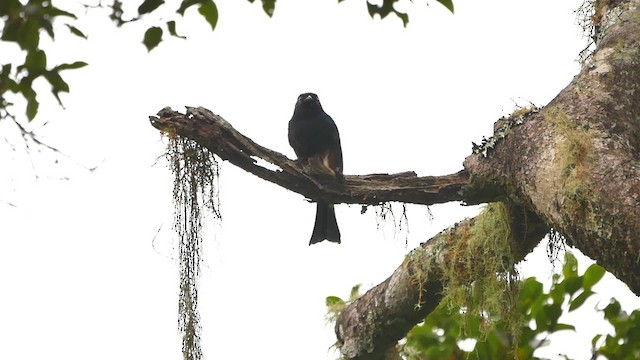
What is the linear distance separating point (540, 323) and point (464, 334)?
0.28 m

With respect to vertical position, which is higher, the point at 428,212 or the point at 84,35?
the point at 428,212

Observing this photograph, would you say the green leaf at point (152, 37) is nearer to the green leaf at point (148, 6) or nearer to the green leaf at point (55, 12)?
the green leaf at point (148, 6)

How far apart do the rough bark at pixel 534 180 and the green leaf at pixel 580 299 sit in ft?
0.78

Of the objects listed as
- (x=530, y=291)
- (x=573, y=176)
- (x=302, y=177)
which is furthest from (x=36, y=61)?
(x=530, y=291)

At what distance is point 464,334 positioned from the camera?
3.61 metres

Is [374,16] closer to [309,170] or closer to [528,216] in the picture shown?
[528,216]

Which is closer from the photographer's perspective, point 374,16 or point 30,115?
point 30,115

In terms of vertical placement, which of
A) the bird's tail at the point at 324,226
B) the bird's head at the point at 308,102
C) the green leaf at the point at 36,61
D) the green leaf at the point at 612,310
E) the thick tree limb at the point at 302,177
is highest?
the bird's head at the point at 308,102

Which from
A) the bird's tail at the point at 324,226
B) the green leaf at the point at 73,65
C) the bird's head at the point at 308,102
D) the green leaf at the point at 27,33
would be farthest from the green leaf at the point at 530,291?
the bird's head at the point at 308,102

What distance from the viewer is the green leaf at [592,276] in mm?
3471

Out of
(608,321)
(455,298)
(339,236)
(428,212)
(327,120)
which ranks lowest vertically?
(608,321)

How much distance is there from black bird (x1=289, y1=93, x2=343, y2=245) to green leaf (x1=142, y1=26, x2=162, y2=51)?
113 inches

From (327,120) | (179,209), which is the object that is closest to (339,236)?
(327,120)

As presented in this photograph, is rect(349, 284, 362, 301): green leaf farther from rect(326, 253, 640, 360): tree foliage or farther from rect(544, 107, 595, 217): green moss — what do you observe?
rect(544, 107, 595, 217): green moss
